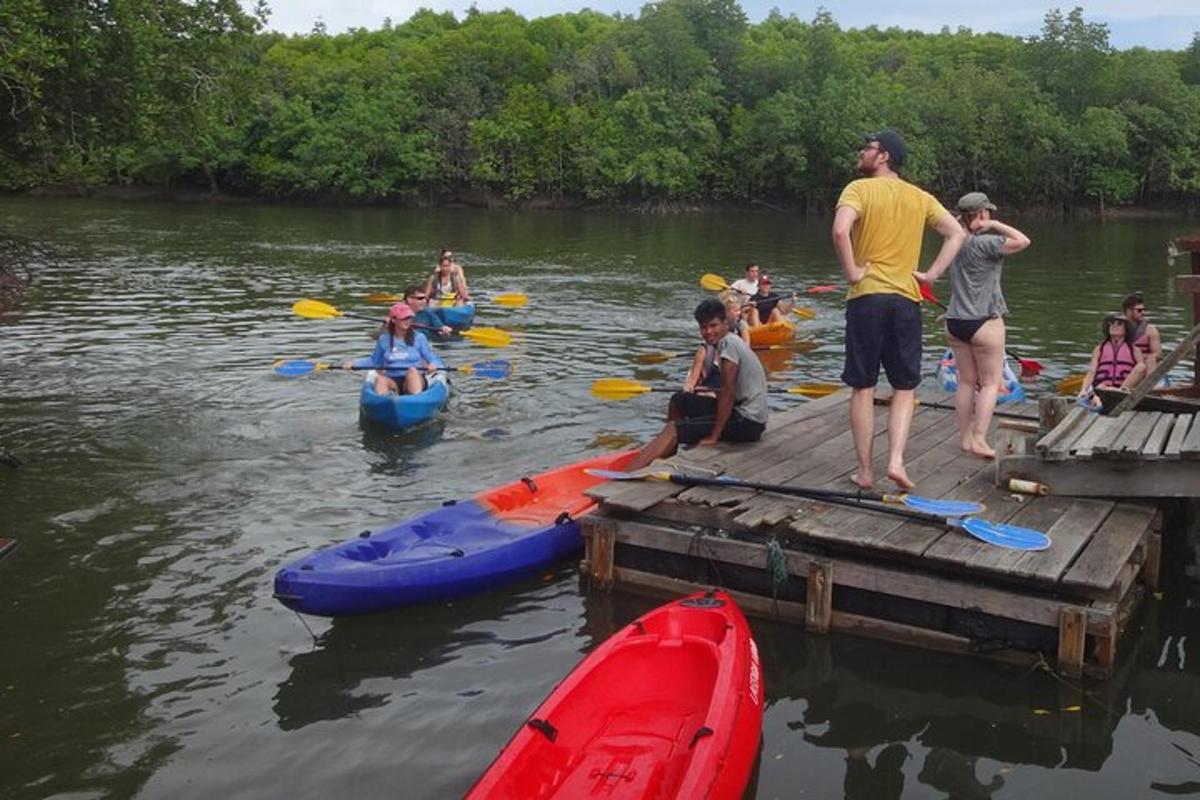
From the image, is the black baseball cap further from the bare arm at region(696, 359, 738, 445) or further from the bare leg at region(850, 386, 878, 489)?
the bare arm at region(696, 359, 738, 445)

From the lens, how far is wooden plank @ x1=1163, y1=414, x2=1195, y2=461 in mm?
6926

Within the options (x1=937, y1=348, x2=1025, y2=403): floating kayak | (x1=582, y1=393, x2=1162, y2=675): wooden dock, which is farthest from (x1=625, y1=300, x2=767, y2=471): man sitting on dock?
(x1=937, y1=348, x2=1025, y2=403): floating kayak

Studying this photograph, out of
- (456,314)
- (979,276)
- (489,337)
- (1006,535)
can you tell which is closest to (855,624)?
(1006,535)

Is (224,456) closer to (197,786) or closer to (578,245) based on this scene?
(197,786)

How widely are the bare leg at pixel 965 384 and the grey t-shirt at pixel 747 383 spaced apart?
1.44 meters

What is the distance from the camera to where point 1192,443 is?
6961mm

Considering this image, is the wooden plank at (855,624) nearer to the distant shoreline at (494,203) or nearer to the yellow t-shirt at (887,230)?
the yellow t-shirt at (887,230)

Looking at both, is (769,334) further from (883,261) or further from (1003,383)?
(883,261)

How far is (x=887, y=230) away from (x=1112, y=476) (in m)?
2.21

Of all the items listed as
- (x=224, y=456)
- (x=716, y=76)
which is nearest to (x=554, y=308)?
(x=224, y=456)

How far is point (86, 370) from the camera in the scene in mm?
14484

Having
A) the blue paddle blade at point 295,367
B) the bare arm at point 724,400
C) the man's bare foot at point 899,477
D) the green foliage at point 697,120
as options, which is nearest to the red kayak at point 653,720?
the man's bare foot at point 899,477

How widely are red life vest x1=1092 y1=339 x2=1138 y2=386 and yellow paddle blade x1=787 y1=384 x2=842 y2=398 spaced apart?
299cm

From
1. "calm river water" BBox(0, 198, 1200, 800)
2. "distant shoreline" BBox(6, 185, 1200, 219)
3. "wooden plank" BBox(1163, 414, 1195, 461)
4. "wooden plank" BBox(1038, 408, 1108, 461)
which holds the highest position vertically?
"distant shoreline" BBox(6, 185, 1200, 219)
